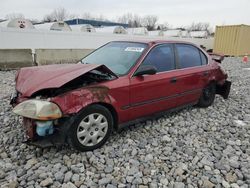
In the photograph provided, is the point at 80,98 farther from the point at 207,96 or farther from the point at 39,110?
the point at 207,96

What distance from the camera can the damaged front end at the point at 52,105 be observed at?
9.16 feet

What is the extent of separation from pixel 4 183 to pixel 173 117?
9.94ft

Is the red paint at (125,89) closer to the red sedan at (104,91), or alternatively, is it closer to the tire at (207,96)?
the red sedan at (104,91)

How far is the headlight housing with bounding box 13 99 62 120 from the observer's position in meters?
2.76

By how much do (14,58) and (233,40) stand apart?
1718 cm

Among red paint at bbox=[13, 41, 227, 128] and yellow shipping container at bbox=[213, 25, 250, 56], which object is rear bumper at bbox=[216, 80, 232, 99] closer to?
red paint at bbox=[13, 41, 227, 128]

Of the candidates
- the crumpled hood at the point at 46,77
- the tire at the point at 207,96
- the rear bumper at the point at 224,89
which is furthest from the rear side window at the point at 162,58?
the rear bumper at the point at 224,89

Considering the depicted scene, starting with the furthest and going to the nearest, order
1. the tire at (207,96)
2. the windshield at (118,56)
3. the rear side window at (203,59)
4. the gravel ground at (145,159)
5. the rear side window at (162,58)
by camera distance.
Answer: the tire at (207,96) → the rear side window at (203,59) → the rear side window at (162,58) → the windshield at (118,56) → the gravel ground at (145,159)

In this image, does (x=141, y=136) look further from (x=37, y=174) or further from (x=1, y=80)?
(x=1, y=80)

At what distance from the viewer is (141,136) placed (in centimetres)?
377

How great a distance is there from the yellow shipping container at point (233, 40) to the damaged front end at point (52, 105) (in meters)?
19.5

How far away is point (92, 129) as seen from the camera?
10.3ft

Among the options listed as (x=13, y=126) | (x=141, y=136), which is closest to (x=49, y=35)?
(x=13, y=126)

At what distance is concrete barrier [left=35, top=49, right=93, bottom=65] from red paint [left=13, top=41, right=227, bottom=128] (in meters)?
6.44
